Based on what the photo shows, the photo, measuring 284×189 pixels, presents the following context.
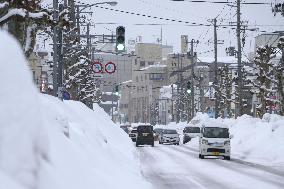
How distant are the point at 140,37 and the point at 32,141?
194604 millimetres

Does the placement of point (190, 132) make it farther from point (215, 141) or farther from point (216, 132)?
point (215, 141)

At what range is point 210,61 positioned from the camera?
146625mm

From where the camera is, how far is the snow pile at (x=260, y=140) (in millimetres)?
31719

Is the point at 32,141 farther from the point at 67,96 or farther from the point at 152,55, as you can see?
the point at 152,55

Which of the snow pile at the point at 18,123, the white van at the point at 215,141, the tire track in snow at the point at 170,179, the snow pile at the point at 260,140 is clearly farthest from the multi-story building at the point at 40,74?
the snow pile at the point at 18,123

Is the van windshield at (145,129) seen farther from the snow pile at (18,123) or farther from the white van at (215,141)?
the snow pile at (18,123)

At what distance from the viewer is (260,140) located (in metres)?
37.4

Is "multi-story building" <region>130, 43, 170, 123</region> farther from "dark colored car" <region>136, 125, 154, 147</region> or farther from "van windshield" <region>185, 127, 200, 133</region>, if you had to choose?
"dark colored car" <region>136, 125, 154, 147</region>

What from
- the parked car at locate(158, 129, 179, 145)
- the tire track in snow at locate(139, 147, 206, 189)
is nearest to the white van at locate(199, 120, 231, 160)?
the tire track in snow at locate(139, 147, 206, 189)

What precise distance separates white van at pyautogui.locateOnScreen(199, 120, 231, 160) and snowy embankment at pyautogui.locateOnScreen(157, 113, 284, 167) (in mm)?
1338

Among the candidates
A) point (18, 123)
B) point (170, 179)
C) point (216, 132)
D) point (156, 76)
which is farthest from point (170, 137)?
point (156, 76)

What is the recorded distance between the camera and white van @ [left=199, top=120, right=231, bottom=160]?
32.1 meters

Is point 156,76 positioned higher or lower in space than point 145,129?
higher

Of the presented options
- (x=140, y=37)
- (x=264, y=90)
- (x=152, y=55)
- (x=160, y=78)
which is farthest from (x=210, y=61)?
(x=264, y=90)
